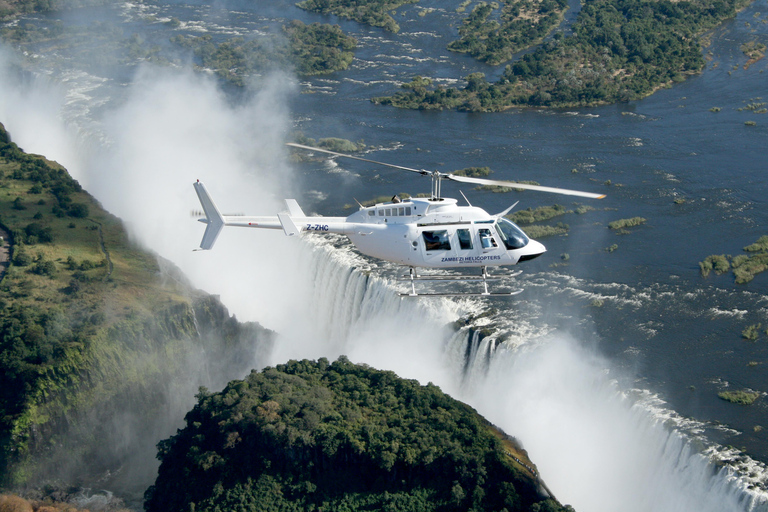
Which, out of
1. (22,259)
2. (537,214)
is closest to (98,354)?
(22,259)

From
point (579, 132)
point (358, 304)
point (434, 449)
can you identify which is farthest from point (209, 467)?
point (579, 132)

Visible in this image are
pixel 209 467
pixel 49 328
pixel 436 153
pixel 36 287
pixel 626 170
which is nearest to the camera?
pixel 209 467

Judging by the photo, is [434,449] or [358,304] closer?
[434,449]

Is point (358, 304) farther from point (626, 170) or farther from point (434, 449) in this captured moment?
point (626, 170)

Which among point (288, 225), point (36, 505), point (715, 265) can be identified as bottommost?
point (36, 505)

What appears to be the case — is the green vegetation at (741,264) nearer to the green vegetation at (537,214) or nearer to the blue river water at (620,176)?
the blue river water at (620,176)

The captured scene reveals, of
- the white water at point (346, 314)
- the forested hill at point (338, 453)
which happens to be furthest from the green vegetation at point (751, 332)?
the forested hill at point (338, 453)

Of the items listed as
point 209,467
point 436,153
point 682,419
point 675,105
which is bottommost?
point 209,467

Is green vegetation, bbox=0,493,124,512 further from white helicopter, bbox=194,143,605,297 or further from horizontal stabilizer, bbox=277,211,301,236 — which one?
horizontal stabilizer, bbox=277,211,301,236

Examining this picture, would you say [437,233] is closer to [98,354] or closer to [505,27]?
[98,354]
